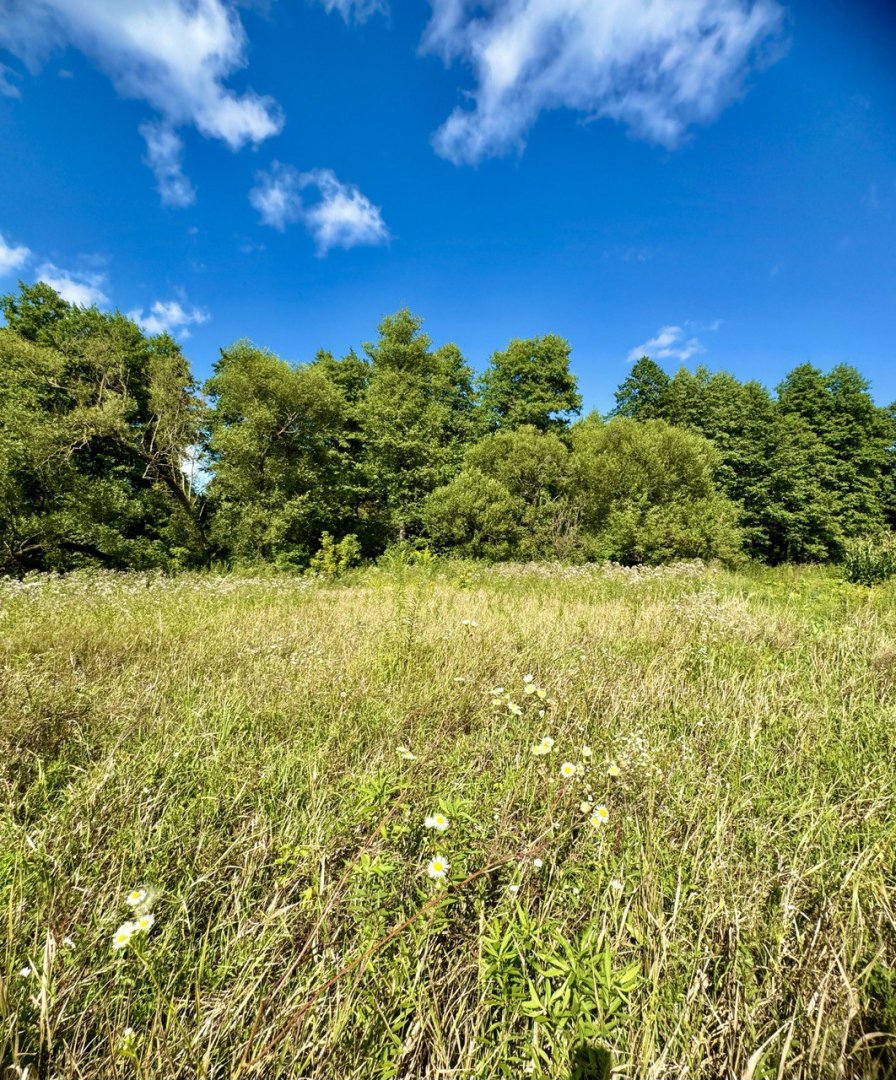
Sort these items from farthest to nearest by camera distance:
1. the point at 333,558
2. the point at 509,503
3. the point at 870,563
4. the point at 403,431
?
1. the point at 403,431
2. the point at 509,503
3. the point at 333,558
4. the point at 870,563

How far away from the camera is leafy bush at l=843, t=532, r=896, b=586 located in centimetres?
825

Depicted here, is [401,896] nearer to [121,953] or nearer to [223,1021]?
[223,1021]

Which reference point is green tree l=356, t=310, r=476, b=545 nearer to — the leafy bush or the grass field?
the leafy bush

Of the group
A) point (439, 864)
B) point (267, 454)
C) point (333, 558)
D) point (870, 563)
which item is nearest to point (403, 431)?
point (267, 454)

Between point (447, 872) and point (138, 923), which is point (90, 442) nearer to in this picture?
point (138, 923)

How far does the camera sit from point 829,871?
1.54 metres

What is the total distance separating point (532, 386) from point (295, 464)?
11.5 m

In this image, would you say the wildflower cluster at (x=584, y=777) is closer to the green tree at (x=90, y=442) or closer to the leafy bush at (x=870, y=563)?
the leafy bush at (x=870, y=563)

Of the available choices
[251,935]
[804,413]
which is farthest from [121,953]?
[804,413]

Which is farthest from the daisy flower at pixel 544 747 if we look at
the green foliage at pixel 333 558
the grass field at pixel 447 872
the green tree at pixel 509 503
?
Answer: the green tree at pixel 509 503

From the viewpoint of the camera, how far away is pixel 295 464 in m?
16.0

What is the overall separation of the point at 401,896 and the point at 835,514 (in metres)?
31.0

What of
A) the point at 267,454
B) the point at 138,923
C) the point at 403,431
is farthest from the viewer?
the point at 403,431

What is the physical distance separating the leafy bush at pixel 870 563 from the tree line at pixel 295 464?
4.69 meters
